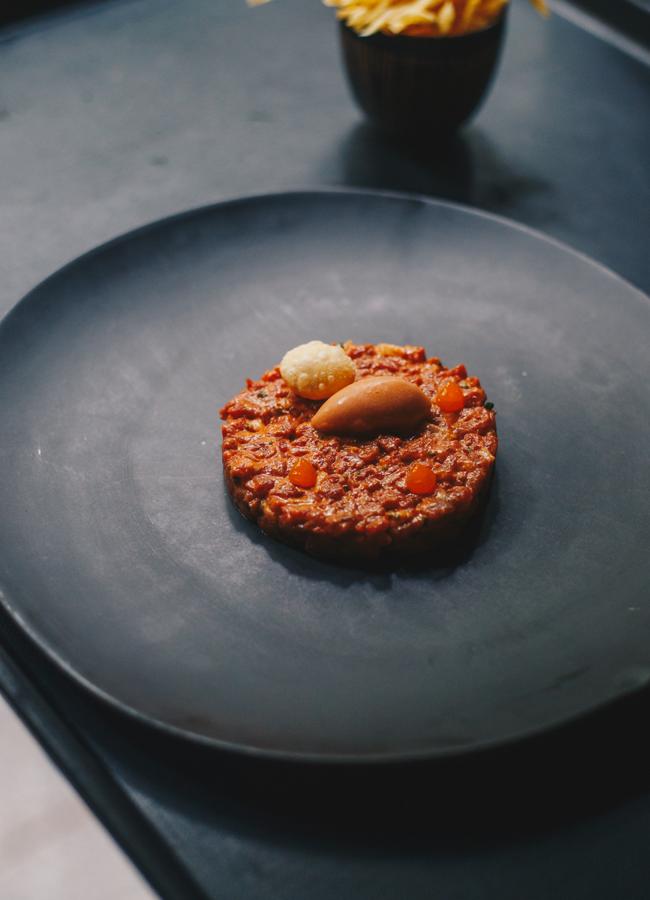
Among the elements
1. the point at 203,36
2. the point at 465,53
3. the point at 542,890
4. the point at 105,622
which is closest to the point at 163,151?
the point at 203,36

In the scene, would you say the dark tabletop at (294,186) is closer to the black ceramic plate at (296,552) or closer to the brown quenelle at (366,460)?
the black ceramic plate at (296,552)

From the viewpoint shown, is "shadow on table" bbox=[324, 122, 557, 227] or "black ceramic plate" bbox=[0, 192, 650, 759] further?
"shadow on table" bbox=[324, 122, 557, 227]

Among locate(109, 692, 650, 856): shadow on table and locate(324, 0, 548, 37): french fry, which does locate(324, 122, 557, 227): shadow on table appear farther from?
locate(109, 692, 650, 856): shadow on table

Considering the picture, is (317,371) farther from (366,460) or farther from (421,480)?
(421,480)

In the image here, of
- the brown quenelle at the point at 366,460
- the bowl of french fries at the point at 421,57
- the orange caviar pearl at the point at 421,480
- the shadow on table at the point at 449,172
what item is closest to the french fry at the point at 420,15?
the bowl of french fries at the point at 421,57

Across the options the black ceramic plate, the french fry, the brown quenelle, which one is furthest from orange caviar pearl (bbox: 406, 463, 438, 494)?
the french fry

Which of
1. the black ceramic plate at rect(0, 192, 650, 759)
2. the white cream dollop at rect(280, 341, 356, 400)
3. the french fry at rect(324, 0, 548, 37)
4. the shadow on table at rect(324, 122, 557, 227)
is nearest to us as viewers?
the black ceramic plate at rect(0, 192, 650, 759)

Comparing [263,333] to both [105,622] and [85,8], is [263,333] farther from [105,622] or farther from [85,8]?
[85,8]
